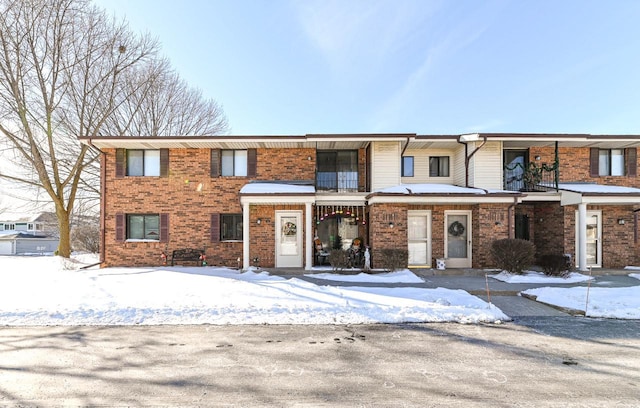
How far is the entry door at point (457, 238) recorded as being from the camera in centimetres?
1169

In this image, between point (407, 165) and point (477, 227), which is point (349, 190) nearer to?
point (407, 165)

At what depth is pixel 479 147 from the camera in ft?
39.1

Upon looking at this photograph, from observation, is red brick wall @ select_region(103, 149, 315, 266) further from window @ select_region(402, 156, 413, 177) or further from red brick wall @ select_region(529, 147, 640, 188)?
red brick wall @ select_region(529, 147, 640, 188)

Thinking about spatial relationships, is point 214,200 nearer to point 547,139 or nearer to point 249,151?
point 249,151

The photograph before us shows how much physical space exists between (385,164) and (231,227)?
6914 mm

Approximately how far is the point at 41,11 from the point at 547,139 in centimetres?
2265

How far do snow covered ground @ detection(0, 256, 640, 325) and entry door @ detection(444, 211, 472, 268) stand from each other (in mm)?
2940

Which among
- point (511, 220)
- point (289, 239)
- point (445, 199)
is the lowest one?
point (289, 239)

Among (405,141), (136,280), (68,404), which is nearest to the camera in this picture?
(68,404)

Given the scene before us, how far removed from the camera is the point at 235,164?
506 inches

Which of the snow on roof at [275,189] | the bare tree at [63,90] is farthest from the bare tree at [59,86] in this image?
the snow on roof at [275,189]

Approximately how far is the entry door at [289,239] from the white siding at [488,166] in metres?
7.28

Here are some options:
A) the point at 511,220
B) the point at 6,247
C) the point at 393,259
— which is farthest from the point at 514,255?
the point at 6,247

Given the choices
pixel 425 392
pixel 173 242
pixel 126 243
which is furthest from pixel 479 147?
pixel 126 243
